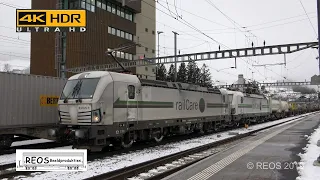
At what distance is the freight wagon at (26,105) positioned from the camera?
13.1 m

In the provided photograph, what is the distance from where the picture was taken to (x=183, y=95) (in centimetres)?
1811

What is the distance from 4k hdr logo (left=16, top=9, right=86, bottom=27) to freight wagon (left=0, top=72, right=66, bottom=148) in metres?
10.7

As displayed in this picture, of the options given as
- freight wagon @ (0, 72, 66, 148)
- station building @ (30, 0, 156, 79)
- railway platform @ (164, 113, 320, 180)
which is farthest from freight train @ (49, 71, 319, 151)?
station building @ (30, 0, 156, 79)

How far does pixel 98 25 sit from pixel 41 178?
38426mm

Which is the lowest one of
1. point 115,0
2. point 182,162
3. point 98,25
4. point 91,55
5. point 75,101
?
point 182,162

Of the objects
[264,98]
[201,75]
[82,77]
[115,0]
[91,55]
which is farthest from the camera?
[201,75]

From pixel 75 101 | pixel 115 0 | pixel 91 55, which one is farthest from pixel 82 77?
pixel 115 0

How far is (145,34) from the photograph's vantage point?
56.6 m

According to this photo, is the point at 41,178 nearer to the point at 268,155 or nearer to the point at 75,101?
the point at 75,101

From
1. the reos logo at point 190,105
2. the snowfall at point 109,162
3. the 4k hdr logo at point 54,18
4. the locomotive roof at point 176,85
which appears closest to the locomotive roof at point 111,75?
the locomotive roof at point 176,85

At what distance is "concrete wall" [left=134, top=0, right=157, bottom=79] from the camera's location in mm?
54625

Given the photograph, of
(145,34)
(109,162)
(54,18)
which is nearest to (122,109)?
(109,162)

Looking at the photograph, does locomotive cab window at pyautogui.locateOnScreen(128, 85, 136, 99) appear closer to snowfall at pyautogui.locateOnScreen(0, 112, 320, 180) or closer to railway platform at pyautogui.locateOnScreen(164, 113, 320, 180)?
snowfall at pyautogui.locateOnScreen(0, 112, 320, 180)

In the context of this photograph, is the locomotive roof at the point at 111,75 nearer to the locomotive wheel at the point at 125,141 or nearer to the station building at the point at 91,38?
the locomotive wheel at the point at 125,141
